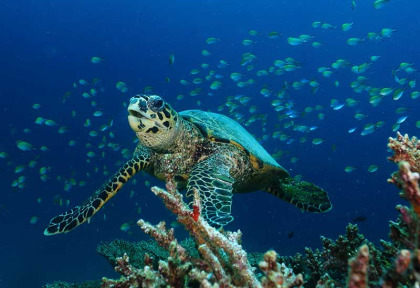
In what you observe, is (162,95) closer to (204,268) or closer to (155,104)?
(155,104)

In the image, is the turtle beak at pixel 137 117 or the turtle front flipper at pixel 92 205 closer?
the turtle front flipper at pixel 92 205

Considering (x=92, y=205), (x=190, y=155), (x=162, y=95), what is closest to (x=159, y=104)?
(x=190, y=155)

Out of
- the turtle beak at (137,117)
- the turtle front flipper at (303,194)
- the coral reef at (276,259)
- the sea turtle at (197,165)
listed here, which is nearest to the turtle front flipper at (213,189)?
the sea turtle at (197,165)

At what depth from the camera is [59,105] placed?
35062 millimetres

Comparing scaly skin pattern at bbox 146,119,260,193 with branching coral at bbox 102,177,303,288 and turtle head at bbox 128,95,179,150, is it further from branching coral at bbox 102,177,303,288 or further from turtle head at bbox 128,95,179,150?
branching coral at bbox 102,177,303,288

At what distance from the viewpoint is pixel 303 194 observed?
17.3 feet

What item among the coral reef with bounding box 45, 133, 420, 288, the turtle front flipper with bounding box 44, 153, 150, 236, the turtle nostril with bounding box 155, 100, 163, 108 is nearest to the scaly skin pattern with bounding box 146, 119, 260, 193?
the turtle front flipper with bounding box 44, 153, 150, 236

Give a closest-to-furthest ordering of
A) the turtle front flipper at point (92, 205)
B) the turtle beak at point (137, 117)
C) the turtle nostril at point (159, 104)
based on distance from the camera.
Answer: the turtle front flipper at point (92, 205)
the turtle beak at point (137, 117)
the turtle nostril at point (159, 104)

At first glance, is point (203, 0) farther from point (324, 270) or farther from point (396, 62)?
point (324, 270)

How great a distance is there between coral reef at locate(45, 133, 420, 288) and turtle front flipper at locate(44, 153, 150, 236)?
5.58 ft

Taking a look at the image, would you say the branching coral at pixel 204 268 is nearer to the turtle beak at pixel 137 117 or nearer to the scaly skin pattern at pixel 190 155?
the turtle beak at pixel 137 117

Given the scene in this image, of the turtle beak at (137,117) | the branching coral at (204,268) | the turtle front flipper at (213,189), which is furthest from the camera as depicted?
the turtle beak at (137,117)

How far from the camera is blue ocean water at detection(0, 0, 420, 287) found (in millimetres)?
25078

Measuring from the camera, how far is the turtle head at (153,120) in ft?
12.4
